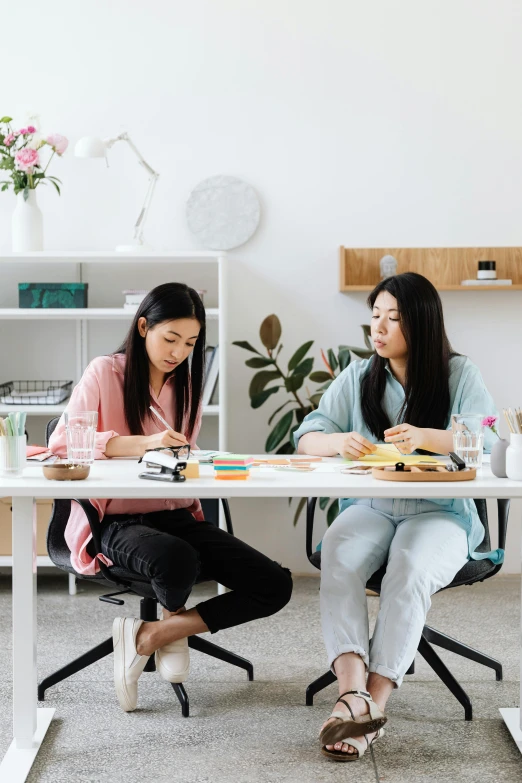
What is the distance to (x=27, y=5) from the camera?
144 inches

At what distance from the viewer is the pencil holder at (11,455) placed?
1.99 metres

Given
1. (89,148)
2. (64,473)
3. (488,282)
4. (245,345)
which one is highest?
(89,148)

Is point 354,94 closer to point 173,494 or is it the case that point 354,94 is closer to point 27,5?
point 27,5

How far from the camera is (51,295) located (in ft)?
11.4

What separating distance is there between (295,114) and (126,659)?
238 centimetres

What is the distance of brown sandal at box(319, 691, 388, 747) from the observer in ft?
6.38

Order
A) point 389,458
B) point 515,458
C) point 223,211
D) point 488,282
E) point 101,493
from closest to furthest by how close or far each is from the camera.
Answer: point 101,493, point 515,458, point 389,458, point 488,282, point 223,211

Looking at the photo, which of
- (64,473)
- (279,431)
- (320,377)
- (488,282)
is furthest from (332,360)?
(64,473)

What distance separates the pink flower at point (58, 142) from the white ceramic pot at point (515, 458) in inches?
87.9

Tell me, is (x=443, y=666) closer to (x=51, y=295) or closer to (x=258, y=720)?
(x=258, y=720)

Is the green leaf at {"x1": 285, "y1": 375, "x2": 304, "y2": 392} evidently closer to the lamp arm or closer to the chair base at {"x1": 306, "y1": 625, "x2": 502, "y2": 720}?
the lamp arm

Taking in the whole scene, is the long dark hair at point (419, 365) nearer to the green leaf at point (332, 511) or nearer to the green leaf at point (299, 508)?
the green leaf at point (332, 511)

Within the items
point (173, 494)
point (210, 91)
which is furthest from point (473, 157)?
point (173, 494)

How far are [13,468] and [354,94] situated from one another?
2.39 metres
